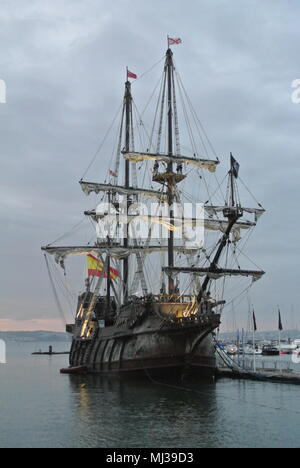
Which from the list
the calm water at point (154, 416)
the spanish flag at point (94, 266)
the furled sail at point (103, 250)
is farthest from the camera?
the spanish flag at point (94, 266)

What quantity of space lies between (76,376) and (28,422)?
3154 centimetres

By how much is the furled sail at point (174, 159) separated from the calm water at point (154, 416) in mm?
23334

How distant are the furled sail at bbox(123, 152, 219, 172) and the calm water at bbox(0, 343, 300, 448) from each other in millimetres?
23334

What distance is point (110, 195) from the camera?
72.0m

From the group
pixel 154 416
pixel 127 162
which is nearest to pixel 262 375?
pixel 154 416

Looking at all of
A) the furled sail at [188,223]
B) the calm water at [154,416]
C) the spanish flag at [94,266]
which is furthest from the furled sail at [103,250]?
the calm water at [154,416]

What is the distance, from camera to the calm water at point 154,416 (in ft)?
95.1

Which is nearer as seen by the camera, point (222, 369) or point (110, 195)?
point (222, 369)

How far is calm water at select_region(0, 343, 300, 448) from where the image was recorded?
2900cm

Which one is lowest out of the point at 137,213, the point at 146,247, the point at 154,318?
the point at 154,318

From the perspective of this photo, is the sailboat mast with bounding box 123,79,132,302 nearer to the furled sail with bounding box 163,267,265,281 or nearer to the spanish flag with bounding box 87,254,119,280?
the spanish flag with bounding box 87,254,119,280

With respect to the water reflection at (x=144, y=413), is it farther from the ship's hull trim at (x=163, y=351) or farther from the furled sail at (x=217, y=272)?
the furled sail at (x=217, y=272)
